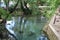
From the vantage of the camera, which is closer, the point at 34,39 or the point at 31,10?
the point at 34,39

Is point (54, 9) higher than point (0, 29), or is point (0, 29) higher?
point (54, 9)

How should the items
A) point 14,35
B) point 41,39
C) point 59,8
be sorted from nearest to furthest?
point 41,39
point 14,35
point 59,8

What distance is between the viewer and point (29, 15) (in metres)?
18.3

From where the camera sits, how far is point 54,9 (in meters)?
11.4

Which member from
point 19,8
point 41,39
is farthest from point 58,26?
point 19,8

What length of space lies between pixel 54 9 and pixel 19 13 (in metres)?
7.45

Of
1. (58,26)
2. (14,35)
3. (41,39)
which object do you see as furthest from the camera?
(14,35)

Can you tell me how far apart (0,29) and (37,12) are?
7645 millimetres

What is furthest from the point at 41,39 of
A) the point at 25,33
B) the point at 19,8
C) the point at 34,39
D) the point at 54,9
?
the point at 19,8

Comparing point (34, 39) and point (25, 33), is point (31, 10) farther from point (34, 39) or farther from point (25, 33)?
point (34, 39)

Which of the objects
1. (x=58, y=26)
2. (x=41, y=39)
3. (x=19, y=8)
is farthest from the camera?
(x=19, y=8)

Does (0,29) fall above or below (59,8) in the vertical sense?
below

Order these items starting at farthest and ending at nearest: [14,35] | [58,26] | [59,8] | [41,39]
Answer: [59,8], [14,35], [41,39], [58,26]

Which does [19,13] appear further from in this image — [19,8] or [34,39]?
[34,39]
